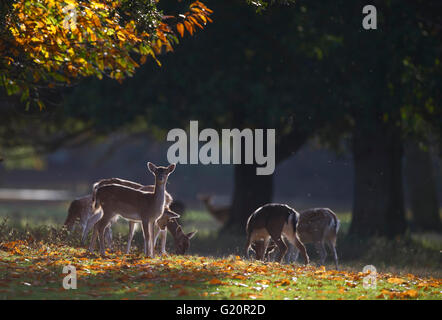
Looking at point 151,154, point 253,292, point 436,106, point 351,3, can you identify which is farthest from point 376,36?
point 151,154

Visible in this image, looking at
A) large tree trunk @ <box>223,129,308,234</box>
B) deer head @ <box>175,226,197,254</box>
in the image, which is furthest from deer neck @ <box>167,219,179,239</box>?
large tree trunk @ <box>223,129,308,234</box>

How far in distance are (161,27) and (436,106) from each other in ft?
29.4

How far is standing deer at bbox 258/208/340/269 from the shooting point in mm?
16078

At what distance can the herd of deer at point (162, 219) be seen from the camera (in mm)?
13766

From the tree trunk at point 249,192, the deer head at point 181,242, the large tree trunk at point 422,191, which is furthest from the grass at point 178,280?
the large tree trunk at point 422,191

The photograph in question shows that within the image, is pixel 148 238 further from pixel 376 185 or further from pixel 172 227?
pixel 376 185

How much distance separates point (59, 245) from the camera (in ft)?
47.4

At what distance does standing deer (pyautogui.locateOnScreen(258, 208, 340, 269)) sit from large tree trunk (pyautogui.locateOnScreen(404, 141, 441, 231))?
1589cm

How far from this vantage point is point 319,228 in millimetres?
16125

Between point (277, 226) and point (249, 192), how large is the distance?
9100 mm

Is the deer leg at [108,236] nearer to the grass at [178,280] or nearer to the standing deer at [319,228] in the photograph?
the grass at [178,280]

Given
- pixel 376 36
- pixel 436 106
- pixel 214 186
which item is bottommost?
pixel 214 186

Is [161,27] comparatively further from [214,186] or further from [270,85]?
[214,186]

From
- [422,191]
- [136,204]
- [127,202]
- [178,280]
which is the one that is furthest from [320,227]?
[422,191]
